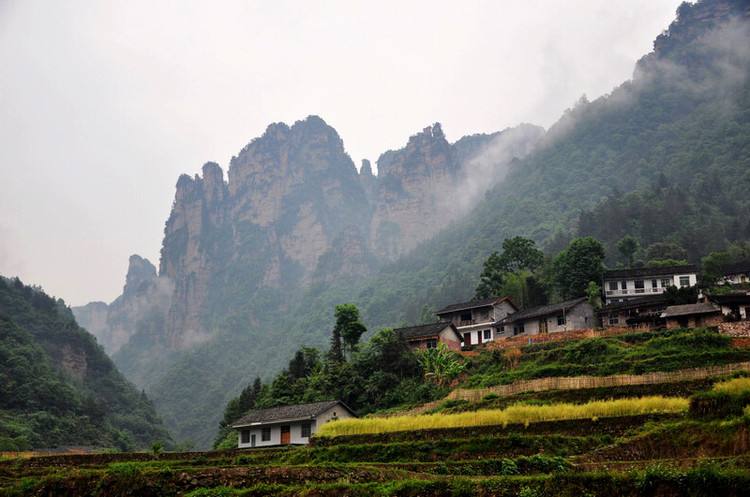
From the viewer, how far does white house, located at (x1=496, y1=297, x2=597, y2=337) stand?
57281mm

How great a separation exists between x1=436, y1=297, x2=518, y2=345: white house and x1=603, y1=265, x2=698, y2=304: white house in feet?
32.8

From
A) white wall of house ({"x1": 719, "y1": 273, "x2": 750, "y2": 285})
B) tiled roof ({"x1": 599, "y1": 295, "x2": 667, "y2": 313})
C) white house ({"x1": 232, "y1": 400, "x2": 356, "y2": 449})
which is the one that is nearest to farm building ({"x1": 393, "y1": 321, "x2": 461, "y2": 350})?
tiled roof ({"x1": 599, "y1": 295, "x2": 667, "y2": 313})

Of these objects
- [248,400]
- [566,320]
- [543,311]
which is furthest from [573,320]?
[248,400]

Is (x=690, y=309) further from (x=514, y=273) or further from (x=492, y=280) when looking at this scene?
(x=514, y=273)

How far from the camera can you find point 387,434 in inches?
1242

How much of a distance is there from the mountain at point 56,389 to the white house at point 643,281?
189 feet

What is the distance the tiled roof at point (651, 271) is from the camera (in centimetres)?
6450

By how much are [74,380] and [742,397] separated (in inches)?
4305

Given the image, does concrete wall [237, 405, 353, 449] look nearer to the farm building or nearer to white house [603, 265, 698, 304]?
the farm building

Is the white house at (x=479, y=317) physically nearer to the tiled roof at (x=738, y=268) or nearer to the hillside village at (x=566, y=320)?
the hillside village at (x=566, y=320)

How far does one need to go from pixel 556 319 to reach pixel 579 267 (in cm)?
1224

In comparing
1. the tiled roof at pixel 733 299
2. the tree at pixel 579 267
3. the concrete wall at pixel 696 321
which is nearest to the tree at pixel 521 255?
the tree at pixel 579 267

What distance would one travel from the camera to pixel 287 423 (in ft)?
144

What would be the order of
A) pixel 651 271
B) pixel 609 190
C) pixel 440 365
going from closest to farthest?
1. pixel 440 365
2. pixel 651 271
3. pixel 609 190
